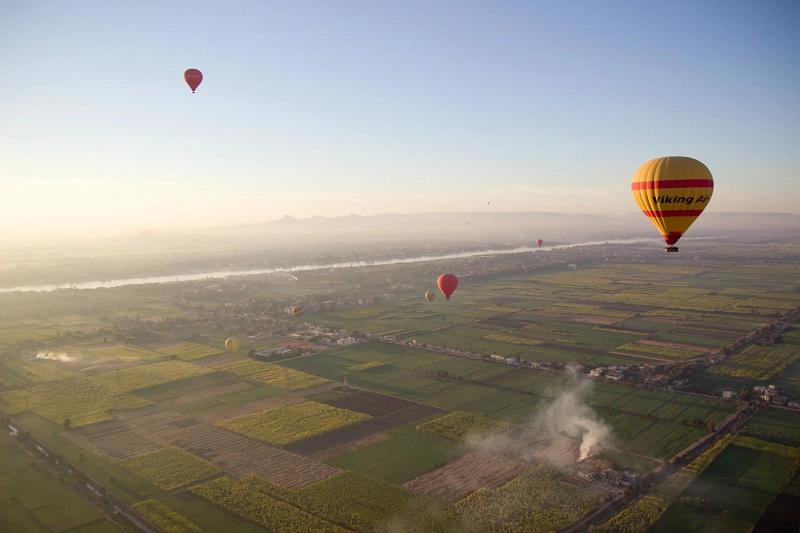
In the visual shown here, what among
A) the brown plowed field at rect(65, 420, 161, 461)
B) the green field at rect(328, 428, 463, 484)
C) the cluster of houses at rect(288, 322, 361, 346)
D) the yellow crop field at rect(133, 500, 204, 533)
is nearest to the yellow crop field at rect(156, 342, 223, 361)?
the cluster of houses at rect(288, 322, 361, 346)

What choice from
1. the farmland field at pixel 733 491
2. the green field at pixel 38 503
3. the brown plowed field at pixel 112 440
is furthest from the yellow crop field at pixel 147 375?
the farmland field at pixel 733 491

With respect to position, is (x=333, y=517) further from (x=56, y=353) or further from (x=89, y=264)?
(x=89, y=264)

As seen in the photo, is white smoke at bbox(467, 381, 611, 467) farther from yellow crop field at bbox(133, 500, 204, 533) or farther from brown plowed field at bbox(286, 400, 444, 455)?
yellow crop field at bbox(133, 500, 204, 533)

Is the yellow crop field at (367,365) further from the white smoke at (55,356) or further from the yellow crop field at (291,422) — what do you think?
the white smoke at (55,356)

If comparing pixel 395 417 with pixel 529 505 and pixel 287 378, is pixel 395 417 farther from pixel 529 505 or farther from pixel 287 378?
pixel 529 505

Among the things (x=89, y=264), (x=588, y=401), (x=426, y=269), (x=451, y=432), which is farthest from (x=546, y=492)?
(x=89, y=264)
